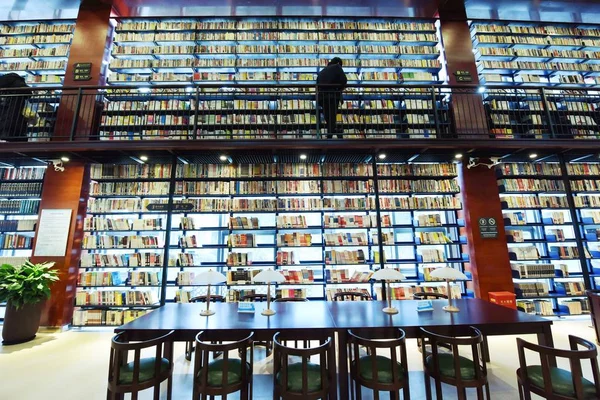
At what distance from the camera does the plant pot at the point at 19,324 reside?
3.45 m

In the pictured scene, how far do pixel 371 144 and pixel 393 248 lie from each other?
5.89 ft

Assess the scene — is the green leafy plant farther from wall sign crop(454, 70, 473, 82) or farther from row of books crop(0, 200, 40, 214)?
wall sign crop(454, 70, 473, 82)

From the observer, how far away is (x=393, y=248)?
174 inches

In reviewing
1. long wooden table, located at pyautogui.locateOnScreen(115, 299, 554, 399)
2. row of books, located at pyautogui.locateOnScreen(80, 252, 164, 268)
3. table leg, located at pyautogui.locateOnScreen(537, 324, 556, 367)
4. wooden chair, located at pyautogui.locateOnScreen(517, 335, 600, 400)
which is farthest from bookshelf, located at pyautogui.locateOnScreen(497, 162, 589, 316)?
row of books, located at pyautogui.locateOnScreen(80, 252, 164, 268)

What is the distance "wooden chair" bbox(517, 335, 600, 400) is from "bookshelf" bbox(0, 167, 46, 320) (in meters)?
6.37

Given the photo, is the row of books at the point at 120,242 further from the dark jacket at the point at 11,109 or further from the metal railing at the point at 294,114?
the dark jacket at the point at 11,109

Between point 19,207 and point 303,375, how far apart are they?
551 cm

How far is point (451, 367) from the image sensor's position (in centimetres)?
183

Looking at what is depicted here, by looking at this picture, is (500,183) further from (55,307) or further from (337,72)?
(55,307)

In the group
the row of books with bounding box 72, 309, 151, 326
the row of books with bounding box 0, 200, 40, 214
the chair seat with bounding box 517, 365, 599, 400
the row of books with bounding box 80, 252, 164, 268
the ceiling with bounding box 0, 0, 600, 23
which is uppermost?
the ceiling with bounding box 0, 0, 600, 23

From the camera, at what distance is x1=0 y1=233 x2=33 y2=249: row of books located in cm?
432

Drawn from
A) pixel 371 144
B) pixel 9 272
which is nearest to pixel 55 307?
pixel 9 272

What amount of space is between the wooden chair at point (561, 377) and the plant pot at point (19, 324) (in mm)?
5395

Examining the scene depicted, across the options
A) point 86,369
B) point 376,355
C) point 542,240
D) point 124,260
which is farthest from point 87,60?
point 542,240
